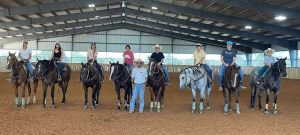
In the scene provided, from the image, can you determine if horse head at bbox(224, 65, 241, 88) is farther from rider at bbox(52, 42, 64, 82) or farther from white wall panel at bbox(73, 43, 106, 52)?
white wall panel at bbox(73, 43, 106, 52)

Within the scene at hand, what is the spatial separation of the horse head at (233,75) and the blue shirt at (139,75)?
8.31 ft

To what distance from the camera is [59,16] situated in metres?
27.8

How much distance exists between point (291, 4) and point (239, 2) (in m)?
3.24

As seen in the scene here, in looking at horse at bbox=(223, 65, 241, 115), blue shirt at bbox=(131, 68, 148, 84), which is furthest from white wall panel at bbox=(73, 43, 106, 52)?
horse at bbox=(223, 65, 241, 115)

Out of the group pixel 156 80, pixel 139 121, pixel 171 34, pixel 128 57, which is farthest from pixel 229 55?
pixel 171 34

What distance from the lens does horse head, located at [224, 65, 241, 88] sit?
9.51 m

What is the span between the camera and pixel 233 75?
952 centimetres

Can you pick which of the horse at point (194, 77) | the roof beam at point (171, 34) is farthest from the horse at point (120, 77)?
the roof beam at point (171, 34)

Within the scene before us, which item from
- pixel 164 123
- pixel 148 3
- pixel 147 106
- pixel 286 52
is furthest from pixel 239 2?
pixel 286 52

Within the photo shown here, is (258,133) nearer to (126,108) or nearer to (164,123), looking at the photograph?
(164,123)

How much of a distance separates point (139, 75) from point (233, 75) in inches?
114

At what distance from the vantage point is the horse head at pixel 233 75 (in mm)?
9508

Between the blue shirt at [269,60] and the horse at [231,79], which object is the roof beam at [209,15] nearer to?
the blue shirt at [269,60]

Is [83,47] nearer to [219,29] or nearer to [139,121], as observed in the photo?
[219,29]
